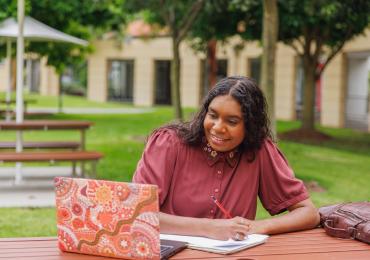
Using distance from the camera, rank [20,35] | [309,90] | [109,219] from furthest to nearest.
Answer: [309,90]
[20,35]
[109,219]

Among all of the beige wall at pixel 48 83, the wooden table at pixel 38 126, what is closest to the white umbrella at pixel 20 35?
the wooden table at pixel 38 126

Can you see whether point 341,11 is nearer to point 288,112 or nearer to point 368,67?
point 368,67

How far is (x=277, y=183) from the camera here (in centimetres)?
337

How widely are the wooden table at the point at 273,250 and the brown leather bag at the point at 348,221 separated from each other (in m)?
0.04

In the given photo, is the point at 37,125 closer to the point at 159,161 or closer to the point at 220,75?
the point at 159,161

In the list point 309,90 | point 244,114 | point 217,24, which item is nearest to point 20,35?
point 244,114

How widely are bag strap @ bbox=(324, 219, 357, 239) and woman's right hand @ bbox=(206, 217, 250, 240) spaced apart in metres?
0.52

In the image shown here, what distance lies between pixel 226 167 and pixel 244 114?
29 centimetres

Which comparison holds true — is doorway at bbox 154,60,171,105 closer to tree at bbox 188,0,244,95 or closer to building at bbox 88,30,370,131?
building at bbox 88,30,370,131

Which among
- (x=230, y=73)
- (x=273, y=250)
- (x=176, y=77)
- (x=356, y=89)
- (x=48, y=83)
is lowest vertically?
(x=48, y=83)

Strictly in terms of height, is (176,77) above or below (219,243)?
above

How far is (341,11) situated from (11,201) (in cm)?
994

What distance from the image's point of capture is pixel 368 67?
25344mm

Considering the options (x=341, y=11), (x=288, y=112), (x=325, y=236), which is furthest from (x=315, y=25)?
(x=325, y=236)
